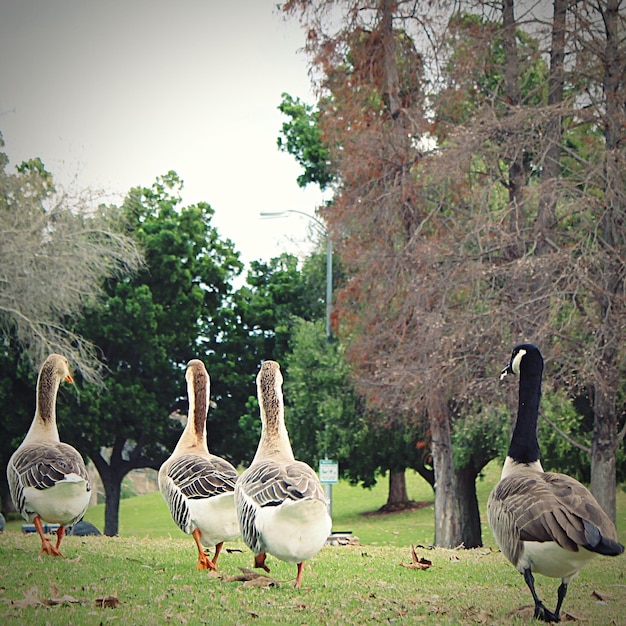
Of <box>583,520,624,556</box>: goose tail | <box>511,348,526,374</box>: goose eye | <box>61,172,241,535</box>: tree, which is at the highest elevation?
<box>61,172,241,535</box>: tree

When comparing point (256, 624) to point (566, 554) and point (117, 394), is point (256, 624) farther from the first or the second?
point (117, 394)

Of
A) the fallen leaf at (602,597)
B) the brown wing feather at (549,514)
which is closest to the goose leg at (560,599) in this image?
the brown wing feather at (549,514)

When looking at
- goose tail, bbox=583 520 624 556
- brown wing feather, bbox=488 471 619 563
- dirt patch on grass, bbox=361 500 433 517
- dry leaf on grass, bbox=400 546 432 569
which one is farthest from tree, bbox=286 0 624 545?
dirt patch on grass, bbox=361 500 433 517

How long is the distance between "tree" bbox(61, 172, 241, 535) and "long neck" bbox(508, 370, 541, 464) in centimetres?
2433

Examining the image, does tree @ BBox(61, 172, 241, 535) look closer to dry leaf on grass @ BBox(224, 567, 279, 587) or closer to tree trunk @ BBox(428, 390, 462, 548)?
tree trunk @ BBox(428, 390, 462, 548)

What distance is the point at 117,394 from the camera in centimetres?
3225

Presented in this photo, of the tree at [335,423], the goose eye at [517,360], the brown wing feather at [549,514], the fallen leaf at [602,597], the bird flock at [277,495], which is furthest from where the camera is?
the tree at [335,423]

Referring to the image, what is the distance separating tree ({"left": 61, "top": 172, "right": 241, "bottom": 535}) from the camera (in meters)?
32.2

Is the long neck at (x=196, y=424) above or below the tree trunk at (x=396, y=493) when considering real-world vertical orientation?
above

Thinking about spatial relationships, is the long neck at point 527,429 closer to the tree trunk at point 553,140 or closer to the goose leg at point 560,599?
the goose leg at point 560,599

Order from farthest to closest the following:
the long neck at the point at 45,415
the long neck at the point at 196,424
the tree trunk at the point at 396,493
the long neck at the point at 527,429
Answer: the tree trunk at the point at 396,493, the long neck at the point at 45,415, the long neck at the point at 196,424, the long neck at the point at 527,429

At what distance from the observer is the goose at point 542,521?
6336 mm

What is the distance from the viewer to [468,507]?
25750 mm

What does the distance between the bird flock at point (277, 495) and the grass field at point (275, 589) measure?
0.42 m
